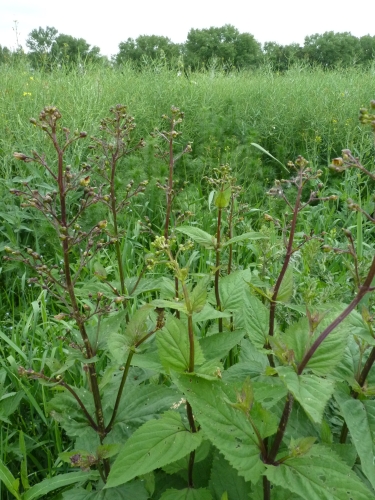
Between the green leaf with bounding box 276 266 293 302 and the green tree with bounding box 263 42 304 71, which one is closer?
the green leaf with bounding box 276 266 293 302

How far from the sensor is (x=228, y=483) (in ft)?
4.52

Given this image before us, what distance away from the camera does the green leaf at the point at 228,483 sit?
53.9 inches

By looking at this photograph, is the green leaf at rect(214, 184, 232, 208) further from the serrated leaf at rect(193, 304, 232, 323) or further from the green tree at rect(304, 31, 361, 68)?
the green tree at rect(304, 31, 361, 68)

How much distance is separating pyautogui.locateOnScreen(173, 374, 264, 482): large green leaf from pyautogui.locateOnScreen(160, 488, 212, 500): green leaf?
0.95 feet

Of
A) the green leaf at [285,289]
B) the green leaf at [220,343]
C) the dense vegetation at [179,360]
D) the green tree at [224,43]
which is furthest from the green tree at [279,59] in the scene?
the green tree at [224,43]

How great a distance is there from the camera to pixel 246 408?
3.30ft

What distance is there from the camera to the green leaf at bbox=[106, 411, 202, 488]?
1107mm

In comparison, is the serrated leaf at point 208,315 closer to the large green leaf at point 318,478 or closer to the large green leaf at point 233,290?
the large green leaf at point 233,290

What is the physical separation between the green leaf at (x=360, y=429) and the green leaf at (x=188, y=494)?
1.53 ft

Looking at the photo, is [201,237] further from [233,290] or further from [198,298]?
[198,298]

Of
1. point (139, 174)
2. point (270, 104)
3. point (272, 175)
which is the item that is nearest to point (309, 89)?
point (270, 104)

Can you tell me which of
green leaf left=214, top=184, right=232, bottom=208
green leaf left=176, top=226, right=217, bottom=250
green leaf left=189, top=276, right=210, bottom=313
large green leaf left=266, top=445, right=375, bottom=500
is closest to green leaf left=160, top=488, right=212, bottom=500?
large green leaf left=266, top=445, right=375, bottom=500

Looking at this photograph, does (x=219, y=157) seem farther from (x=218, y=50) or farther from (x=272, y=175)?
(x=218, y=50)

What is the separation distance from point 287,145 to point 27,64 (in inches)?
247
